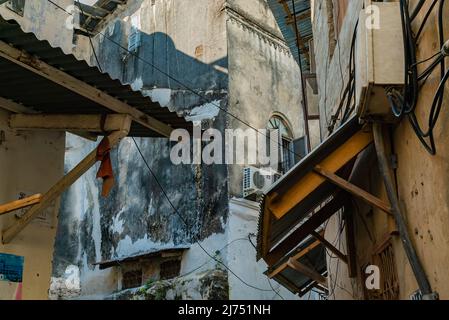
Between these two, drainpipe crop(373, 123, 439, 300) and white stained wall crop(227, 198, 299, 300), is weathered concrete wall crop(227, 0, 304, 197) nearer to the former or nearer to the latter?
white stained wall crop(227, 198, 299, 300)

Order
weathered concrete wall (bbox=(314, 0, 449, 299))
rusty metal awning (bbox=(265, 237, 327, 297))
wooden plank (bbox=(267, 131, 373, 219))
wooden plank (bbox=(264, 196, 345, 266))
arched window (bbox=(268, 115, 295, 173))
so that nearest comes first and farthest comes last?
weathered concrete wall (bbox=(314, 0, 449, 299)) < wooden plank (bbox=(267, 131, 373, 219)) < wooden plank (bbox=(264, 196, 345, 266)) < rusty metal awning (bbox=(265, 237, 327, 297)) < arched window (bbox=(268, 115, 295, 173))

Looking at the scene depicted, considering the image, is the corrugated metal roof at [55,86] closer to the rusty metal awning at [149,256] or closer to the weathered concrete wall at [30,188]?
the weathered concrete wall at [30,188]

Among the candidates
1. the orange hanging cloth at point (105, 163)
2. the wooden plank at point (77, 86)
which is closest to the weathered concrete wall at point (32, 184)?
the orange hanging cloth at point (105, 163)

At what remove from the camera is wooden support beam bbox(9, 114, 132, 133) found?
662cm

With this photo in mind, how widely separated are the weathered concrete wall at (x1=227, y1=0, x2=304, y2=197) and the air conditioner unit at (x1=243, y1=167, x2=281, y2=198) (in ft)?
0.60

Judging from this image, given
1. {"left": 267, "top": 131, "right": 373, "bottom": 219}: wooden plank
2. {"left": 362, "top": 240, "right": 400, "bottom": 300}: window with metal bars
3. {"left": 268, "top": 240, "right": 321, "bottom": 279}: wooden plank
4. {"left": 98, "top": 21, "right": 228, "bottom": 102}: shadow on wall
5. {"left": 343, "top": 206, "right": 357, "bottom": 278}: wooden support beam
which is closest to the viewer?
{"left": 362, "top": 240, "right": 400, "bottom": 300}: window with metal bars

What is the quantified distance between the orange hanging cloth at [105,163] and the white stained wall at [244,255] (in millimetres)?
7214

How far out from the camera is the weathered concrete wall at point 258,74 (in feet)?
50.0

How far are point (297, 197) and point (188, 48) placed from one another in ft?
38.1

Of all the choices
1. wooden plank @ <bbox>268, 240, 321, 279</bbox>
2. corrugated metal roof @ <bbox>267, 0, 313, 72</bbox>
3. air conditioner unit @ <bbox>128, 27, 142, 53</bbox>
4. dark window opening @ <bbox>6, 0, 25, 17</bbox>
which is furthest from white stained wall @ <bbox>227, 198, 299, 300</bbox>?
dark window opening @ <bbox>6, 0, 25, 17</bbox>

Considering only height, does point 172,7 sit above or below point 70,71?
above

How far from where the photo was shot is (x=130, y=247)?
15.7 meters
